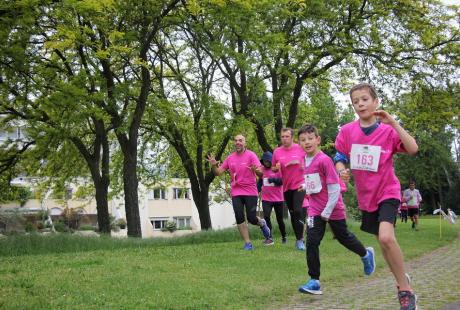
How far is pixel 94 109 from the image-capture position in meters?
16.0

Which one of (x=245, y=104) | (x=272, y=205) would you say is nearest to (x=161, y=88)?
(x=245, y=104)

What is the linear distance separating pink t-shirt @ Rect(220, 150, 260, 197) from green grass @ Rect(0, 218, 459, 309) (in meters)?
1.18

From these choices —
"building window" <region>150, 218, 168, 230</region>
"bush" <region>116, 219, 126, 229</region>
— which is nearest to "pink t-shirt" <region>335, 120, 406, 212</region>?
"bush" <region>116, 219, 126, 229</region>

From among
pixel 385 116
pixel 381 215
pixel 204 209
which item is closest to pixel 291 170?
pixel 381 215

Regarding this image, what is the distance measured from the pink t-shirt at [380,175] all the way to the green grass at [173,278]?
1601 mm

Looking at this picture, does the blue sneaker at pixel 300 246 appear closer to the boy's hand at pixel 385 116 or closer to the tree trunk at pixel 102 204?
the boy's hand at pixel 385 116

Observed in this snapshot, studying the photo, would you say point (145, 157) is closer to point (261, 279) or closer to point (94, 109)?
point (94, 109)

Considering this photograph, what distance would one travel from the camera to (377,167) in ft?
17.4

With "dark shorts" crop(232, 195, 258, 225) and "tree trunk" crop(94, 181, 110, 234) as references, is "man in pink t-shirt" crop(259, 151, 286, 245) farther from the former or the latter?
"tree trunk" crop(94, 181, 110, 234)

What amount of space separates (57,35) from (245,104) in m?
11.2

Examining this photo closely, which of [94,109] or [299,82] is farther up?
[299,82]

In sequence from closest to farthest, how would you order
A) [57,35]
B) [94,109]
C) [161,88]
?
[57,35] → [94,109] → [161,88]

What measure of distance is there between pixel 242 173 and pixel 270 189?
1.18 m

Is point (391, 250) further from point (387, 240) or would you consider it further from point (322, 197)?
point (322, 197)
